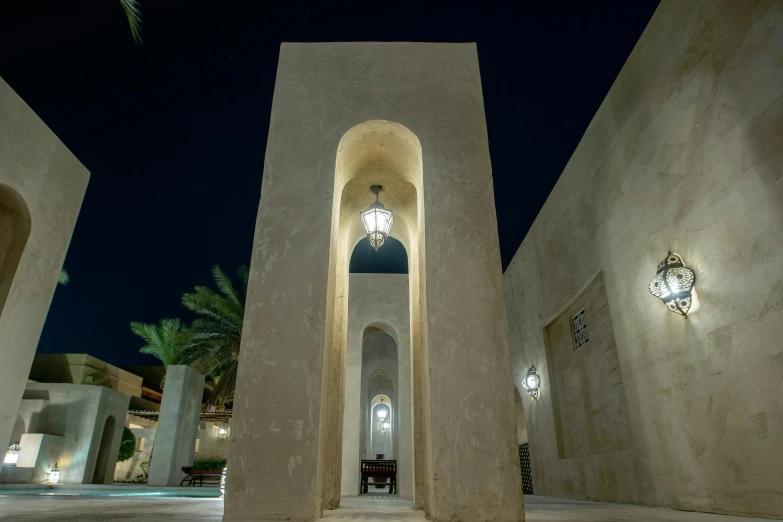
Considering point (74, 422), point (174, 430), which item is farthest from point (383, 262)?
point (74, 422)

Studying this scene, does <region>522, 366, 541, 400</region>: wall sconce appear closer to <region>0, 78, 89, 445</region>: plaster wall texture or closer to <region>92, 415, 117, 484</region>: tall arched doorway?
<region>0, 78, 89, 445</region>: plaster wall texture

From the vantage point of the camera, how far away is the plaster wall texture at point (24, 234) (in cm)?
671

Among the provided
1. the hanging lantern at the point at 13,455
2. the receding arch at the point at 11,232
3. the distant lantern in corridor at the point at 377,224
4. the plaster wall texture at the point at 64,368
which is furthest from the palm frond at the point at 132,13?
the plaster wall texture at the point at 64,368

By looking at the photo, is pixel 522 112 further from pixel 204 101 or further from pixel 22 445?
pixel 22 445

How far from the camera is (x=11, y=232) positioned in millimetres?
7148

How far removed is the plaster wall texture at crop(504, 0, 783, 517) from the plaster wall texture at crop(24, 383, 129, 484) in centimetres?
1718

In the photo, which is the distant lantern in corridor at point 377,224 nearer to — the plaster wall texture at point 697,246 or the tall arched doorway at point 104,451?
the plaster wall texture at point 697,246

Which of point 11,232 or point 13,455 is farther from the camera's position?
point 13,455

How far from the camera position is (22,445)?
15.0 meters

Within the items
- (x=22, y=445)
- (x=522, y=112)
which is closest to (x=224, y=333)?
(x=22, y=445)

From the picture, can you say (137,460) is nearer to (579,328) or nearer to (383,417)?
(383,417)

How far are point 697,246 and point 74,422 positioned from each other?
20.0 meters

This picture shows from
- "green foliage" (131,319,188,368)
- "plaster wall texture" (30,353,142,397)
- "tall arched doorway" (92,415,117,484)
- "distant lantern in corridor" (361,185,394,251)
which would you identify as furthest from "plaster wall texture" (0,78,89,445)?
"plaster wall texture" (30,353,142,397)

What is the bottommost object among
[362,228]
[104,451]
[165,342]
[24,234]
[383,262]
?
[104,451]
